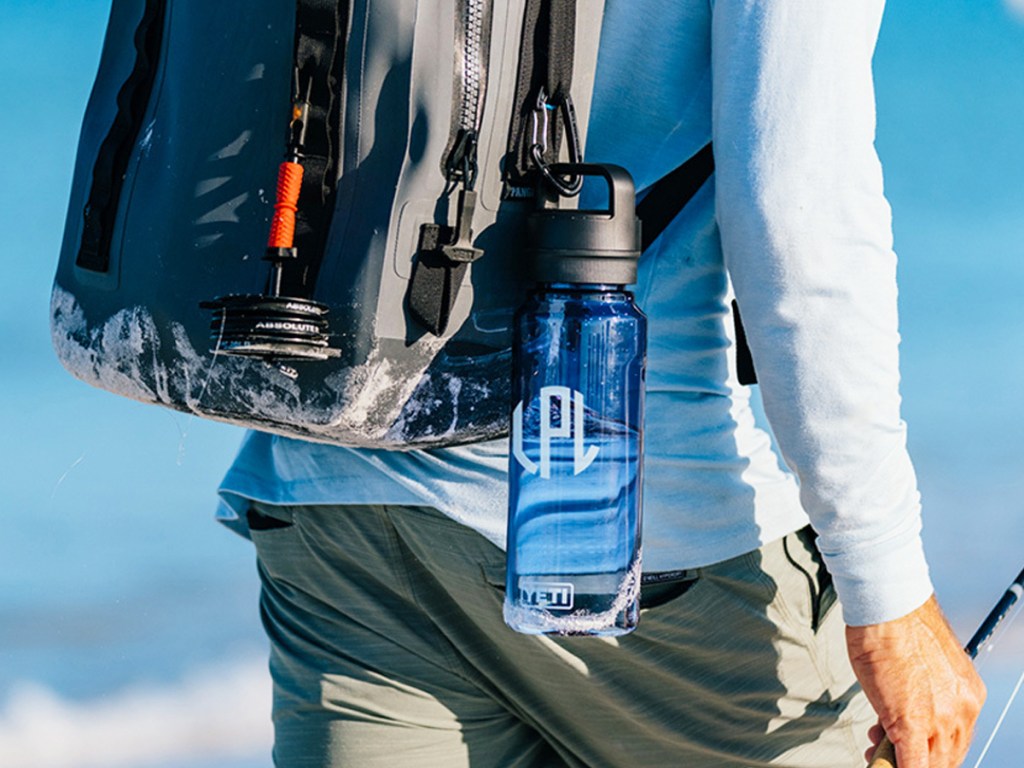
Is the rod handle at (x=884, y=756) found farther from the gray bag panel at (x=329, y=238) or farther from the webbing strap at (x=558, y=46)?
the webbing strap at (x=558, y=46)

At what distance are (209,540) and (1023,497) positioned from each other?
5.21 ft

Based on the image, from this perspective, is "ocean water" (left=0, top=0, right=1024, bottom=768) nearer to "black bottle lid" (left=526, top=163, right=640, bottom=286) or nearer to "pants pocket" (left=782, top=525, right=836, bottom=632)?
"pants pocket" (left=782, top=525, right=836, bottom=632)

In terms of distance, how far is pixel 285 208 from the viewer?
95 cm

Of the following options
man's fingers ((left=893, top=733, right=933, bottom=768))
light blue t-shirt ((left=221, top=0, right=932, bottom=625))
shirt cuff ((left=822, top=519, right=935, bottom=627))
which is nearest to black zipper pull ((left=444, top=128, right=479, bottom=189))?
light blue t-shirt ((left=221, top=0, right=932, bottom=625))

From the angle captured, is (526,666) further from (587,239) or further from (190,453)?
(190,453)

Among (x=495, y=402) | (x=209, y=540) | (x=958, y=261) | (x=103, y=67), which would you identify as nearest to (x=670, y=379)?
(x=495, y=402)

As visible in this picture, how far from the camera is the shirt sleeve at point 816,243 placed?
967 mm

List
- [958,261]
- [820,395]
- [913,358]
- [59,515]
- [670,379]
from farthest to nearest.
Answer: [958,261] → [913,358] → [59,515] → [670,379] → [820,395]

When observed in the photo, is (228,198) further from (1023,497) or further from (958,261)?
(958,261)

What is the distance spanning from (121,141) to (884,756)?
72cm

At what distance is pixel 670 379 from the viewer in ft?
3.70

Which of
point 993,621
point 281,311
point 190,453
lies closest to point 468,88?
point 281,311

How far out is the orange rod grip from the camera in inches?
37.5

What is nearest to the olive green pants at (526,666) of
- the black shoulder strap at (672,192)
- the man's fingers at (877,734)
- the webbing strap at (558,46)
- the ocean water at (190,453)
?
the man's fingers at (877,734)
